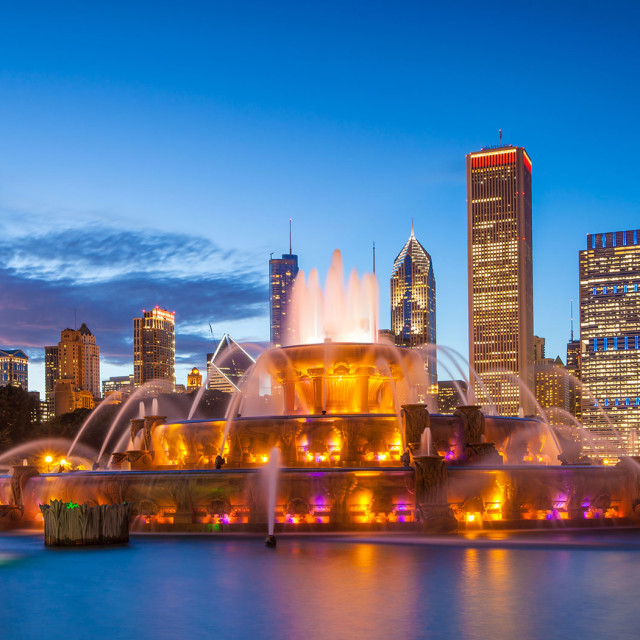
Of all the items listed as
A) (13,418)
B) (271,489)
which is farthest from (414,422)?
(13,418)

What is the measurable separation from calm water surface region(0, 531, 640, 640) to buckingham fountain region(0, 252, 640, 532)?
3.68 meters

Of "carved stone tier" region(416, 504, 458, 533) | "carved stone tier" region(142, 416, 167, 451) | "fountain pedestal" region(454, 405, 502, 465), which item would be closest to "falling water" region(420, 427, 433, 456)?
"fountain pedestal" region(454, 405, 502, 465)

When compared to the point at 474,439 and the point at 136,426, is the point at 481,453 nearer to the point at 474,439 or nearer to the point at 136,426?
the point at 474,439

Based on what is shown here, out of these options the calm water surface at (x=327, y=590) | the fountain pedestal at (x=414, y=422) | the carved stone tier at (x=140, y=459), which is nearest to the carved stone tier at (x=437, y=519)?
the calm water surface at (x=327, y=590)

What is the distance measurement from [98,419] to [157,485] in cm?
5972

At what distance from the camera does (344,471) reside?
2730cm

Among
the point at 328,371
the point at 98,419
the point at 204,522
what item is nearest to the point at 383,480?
the point at 204,522

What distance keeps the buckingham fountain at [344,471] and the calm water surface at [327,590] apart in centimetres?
368

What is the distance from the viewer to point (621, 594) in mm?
15508

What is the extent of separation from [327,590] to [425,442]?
15537mm

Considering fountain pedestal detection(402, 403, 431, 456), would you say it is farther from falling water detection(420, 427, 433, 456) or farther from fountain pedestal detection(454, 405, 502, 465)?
fountain pedestal detection(454, 405, 502, 465)

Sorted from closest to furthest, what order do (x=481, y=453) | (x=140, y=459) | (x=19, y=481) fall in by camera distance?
(x=19, y=481), (x=481, y=453), (x=140, y=459)

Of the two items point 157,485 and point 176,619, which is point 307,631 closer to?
point 176,619

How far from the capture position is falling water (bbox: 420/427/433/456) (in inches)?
1213
